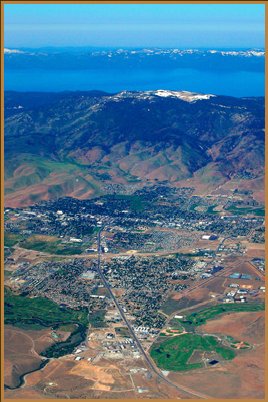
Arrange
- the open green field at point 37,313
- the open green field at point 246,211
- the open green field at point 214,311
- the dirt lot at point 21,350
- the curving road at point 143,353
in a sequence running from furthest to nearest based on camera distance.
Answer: the open green field at point 246,211, the open green field at point 214,311, the open green field at point 37,313, the dirt lot at point 21,350, the curving road at point 143,353

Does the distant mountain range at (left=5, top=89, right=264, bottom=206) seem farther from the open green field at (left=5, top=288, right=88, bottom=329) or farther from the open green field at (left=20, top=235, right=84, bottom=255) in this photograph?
the open green field at (left=5, top=288, right=88, bottom=329)

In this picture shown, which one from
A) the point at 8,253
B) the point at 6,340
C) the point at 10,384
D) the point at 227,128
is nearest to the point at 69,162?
the point at 227,128

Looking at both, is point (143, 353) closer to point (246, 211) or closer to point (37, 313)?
point (37, 313)

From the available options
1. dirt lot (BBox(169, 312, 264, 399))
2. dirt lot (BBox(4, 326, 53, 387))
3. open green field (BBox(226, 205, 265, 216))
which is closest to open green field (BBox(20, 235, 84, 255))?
dirt lot (BBox(4, 326, 53, 387))

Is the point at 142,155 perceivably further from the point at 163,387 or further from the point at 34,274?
the point at 163,387

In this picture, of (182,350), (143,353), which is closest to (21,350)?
(143,353)

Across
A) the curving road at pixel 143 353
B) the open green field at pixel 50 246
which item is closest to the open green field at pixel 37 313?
the curving road at pixel 143 353

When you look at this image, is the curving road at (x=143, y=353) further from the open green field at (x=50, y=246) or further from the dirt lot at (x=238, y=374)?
the open green field at (x=50, y=246)
